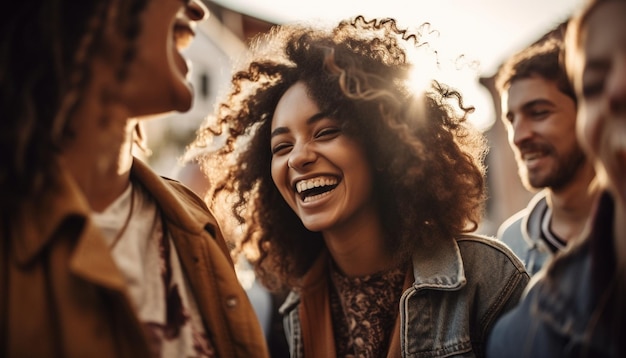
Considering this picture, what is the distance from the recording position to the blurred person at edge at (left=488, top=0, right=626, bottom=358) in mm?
1358

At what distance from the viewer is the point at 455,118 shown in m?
3.16

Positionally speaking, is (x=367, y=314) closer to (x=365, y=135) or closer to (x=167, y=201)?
(x=365, y=135)

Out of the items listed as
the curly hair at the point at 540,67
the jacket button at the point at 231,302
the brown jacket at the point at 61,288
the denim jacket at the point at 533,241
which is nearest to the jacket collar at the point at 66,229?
the brown jacket at the point at 61,288

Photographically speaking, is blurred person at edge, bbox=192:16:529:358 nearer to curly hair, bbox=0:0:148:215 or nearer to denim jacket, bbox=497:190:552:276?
denim jacket, bbox=497:190:552:276

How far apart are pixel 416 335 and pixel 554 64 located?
2071 mm

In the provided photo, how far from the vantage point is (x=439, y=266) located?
2.78m

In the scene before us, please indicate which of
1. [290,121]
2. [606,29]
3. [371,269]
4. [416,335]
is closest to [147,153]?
[290,121]

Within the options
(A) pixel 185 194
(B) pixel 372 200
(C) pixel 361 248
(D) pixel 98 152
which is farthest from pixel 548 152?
(D) pixel 98 152

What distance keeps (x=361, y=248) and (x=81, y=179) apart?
160cm

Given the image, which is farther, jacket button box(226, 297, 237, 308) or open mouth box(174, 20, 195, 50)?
jacket button box(226, 297, 237, 308)

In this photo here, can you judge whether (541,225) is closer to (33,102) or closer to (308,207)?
(308,207)

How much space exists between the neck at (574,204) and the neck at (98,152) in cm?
264

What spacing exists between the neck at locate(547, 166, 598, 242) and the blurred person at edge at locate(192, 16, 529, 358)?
0.62 m

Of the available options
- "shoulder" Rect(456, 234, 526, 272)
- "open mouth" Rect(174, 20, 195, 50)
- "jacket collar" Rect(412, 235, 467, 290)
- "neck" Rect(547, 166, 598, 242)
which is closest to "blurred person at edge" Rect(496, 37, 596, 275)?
"neck" Rect(547, 166, 598, 242)
